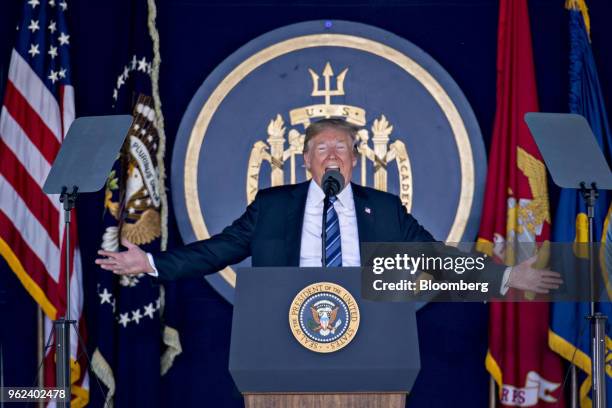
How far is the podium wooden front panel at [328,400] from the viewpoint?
365cm

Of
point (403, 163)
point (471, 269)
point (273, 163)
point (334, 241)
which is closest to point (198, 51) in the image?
point (273, 163)

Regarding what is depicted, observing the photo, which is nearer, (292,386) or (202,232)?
(292,386)

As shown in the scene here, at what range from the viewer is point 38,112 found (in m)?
5.89

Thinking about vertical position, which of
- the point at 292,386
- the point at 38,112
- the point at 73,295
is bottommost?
the point at 292,386

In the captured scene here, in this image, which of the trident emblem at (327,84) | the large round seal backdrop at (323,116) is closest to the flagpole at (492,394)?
the large round seal backdrop at (323,116)

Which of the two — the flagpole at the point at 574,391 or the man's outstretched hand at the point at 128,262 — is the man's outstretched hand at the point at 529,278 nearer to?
the flagpole at the point at 574,391

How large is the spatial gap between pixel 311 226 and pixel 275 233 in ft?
0.54

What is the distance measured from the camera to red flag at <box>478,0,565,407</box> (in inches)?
228

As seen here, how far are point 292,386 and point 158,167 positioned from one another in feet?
8.06

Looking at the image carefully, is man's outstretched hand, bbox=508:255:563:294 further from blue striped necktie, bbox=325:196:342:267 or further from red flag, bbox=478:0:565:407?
red flag, bbox=478:0:565:407

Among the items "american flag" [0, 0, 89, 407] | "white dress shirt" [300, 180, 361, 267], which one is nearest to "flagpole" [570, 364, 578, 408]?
"white dress shirt" [300, 180, 361, 267]

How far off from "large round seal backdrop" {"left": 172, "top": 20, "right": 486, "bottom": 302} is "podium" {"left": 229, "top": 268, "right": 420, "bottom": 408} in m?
2.29

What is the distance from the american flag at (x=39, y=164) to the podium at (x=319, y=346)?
228cm

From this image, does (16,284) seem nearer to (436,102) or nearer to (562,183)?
(436,102)
